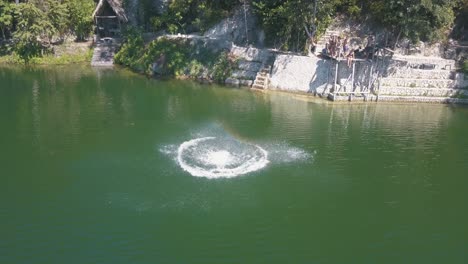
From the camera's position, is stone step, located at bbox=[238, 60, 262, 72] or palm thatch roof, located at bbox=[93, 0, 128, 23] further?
palm thatch roof, located at bbox=[93, 0, 128, 23]

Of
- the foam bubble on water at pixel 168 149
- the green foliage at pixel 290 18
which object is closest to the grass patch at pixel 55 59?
the green foliage at pixel 290 18

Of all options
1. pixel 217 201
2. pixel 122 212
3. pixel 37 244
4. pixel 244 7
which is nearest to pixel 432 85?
pixel 244 7

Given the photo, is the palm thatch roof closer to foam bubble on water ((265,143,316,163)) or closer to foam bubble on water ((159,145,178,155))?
foam bubble on water ((159,145,178,155))

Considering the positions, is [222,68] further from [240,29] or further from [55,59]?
[55,59]

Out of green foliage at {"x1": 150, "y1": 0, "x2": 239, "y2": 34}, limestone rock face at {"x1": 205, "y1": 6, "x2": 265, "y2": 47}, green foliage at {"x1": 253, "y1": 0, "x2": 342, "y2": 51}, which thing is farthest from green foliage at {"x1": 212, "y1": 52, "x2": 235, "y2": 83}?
green foliage at {"x1": 150, "y1": 0, "x2": 239, "y2": 34}

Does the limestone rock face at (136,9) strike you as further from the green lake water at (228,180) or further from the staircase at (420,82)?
the staircase at (420,82)

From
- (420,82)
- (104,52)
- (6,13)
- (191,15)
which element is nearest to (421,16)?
(420,82)
